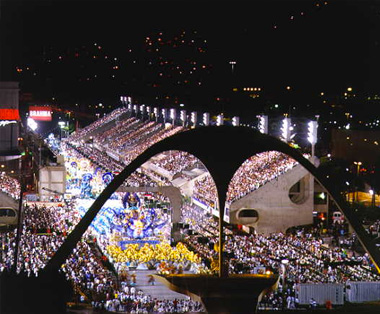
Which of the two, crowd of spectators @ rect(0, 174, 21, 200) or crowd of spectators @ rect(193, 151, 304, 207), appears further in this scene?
crowd of spectators @ rect(0, 174, 21, 200)

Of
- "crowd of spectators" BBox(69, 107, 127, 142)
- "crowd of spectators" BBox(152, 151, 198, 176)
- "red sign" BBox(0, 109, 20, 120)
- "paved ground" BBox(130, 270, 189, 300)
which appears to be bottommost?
"paved ground" BBox(130, 270, 189, 300)

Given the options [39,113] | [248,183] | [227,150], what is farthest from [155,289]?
[39,113]

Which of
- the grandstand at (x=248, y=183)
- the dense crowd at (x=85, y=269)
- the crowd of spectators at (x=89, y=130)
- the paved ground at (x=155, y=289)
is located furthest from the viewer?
the crowd of spectators at (x=89, y=130)

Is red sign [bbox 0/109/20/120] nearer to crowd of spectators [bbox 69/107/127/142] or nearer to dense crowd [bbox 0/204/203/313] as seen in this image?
dense crowd [bbox 0/204/203/313]

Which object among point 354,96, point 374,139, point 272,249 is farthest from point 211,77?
point 272,249

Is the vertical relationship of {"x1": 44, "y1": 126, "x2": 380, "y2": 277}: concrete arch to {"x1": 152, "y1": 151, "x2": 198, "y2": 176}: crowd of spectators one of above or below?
below

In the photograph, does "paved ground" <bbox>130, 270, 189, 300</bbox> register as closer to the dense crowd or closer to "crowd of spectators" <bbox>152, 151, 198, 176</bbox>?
the dense crowd

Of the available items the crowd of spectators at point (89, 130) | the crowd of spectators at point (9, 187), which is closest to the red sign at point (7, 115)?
the crowd of spectators at point (9, 187)

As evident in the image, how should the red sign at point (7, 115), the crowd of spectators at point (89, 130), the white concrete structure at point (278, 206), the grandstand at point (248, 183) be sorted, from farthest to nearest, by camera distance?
the crowd of spectators at point (89, 130) < the red sign at point (7, 115) < the grandstand at point (248, 183) < the white concrete structure at point (278, 206)

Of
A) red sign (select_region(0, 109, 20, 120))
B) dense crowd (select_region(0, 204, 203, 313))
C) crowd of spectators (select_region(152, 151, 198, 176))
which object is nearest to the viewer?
dense crowd (select_region(0, 204, 203, 313))

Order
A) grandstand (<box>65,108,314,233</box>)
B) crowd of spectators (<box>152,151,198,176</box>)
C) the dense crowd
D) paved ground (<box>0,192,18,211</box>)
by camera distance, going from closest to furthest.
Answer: the dense crowd → grandstand (<box>65,108,314,233</box>) → paved ground (<box>0,192,18,211</box>) → crowd of spectators (<box>152,151,198,176</box>)

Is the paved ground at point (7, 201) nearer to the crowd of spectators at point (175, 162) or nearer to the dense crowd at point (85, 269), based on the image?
the dense crowd at point (85, 269)

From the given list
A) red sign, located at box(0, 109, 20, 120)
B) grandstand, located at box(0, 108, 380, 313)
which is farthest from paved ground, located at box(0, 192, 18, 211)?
red sign, located at box(0, 109, 20, 120)
